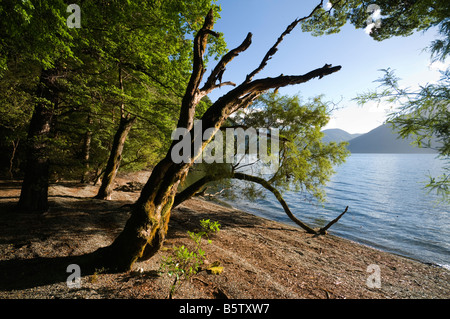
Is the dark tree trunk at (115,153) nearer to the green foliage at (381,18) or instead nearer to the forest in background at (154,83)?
the forest in background at (154,83)

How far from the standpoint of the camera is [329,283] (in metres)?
5.21

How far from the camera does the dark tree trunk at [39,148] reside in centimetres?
596

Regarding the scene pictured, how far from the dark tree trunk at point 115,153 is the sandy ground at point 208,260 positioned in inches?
32.1

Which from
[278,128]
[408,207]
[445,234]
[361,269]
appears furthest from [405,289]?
[408,207]

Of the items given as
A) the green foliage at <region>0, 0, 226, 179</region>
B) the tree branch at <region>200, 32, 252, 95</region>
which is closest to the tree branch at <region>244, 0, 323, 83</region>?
the tree branch at <region>200, 32, 252, 95</region>

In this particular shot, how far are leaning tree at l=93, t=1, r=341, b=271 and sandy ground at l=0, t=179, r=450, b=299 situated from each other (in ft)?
1.59

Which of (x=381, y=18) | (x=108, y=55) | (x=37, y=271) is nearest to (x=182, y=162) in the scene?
(x=37, y=271)

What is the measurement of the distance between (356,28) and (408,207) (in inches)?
1055

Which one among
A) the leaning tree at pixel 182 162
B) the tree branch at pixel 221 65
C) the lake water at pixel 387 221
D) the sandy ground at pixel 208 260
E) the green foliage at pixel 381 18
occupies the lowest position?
the lake water at pixel 387 221

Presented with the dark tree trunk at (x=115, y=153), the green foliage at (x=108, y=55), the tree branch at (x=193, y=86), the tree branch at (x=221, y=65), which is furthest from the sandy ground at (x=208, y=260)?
the tree branch at (x=221, y=65)

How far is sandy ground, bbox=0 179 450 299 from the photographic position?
3396 millimetres

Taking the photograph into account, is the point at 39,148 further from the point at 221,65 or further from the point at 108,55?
the point at 221,65
